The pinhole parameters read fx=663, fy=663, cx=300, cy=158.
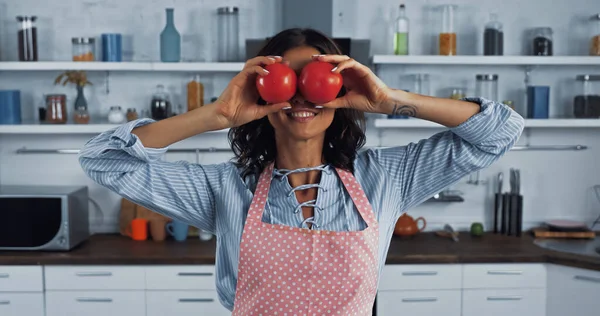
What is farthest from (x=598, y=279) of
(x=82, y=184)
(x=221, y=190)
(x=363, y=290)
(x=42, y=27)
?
(x=42, y=27)

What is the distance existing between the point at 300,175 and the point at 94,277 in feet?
6.14

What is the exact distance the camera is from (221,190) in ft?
4.76

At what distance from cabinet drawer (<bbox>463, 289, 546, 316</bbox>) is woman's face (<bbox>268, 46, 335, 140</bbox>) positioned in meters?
1.96

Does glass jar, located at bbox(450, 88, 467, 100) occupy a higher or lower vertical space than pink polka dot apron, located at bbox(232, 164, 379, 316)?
higher

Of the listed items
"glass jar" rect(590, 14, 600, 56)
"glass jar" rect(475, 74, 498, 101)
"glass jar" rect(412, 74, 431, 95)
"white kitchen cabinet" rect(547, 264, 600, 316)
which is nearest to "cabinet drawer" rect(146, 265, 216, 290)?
"glass jar" rect(412, 74, 431, 95)

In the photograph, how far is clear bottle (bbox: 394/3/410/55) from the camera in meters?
3.35

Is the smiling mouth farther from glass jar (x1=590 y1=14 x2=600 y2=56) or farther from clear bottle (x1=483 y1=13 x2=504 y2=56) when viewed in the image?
glass jar (x1=590 y1=14 x2=600 y2=56)

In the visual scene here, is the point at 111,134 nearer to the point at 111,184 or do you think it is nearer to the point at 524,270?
the point at 111,184

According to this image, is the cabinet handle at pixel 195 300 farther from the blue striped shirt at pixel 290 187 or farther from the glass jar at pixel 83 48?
the blue striped shirt at pixel 290 187

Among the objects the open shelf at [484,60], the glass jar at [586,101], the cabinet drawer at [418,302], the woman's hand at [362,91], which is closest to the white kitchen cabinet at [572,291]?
the cabinet drawer at [418,302]

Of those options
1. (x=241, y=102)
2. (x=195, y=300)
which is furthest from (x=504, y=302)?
(x=241, y=102)

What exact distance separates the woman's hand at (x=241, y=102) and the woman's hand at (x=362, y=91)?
0.14 metres

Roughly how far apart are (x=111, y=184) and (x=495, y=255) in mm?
2141

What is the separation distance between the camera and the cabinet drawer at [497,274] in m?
3.03
